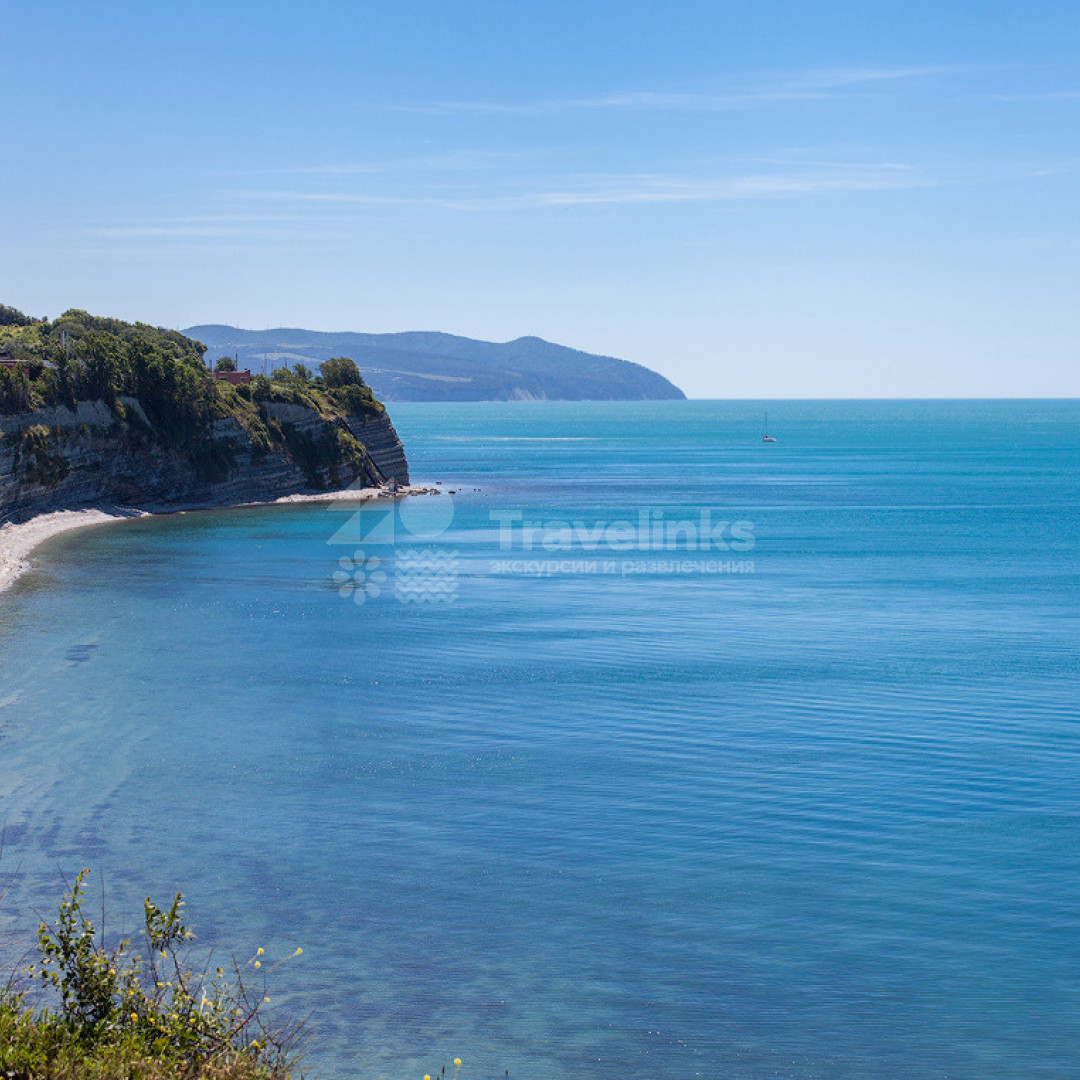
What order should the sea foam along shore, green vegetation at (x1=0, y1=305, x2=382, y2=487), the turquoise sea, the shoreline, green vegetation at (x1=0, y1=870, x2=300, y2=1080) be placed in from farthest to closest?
1. green vegetation at (x1=0, y1=305, x2=382, y2=487)
2. the shoreline
3. the sea foam along shore
4. the turquoise sea
5. green vegetation at (x1=0, y1=870, x2=300, y2=1080)

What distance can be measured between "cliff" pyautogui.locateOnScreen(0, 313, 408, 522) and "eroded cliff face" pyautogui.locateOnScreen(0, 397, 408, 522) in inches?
3.6

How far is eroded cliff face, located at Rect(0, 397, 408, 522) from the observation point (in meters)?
78.0

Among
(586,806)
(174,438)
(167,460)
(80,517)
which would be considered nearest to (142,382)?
(174,438)

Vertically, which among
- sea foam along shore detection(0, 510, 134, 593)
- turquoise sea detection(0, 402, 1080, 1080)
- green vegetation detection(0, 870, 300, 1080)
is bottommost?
turquoise sea detection(0, 402, 1080, 1080)

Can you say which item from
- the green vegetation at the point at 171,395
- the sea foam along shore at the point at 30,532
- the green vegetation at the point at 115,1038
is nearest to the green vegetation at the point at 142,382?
the green vegetation at the point at 171,395

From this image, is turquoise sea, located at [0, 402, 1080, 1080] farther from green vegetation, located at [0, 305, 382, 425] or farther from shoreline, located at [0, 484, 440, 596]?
green vegetation, located at [0, 305, 382, 425]

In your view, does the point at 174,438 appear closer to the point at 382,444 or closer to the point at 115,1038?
the point at 382,444

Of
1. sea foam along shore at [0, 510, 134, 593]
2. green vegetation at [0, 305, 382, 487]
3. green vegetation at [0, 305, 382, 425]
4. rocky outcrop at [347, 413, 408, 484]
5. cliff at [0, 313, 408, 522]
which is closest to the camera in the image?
sea foam along shore at [0, 510, 134, 593]

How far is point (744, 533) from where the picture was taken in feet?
273

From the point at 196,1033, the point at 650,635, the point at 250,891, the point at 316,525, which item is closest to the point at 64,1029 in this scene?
the point at 196,1033

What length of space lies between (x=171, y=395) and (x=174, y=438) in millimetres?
3474

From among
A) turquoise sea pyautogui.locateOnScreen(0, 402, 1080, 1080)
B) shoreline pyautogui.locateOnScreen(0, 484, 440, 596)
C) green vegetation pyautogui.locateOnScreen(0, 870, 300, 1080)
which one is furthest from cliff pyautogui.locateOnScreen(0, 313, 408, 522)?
green vegetation pyautogui.locateOnScreen(0, 870, 300, 1080)

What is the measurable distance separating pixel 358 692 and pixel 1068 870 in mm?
22565

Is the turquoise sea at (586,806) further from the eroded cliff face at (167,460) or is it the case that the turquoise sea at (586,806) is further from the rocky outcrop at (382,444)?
the rocky outcrop at (382,444)
